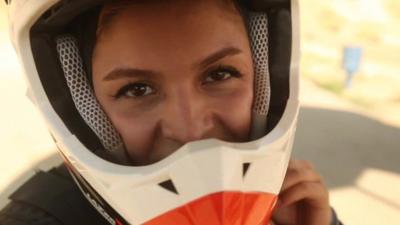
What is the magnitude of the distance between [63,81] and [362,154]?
217 cm

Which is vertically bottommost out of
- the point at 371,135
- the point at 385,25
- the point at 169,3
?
the point at 385,25

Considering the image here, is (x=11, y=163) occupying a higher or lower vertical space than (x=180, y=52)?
lower

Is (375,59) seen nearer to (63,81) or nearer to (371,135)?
(371,135)

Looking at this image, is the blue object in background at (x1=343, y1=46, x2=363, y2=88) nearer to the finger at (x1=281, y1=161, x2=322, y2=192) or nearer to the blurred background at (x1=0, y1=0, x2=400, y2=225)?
the blurred background at (x1=0, y1=0, x2=400, y2=225)

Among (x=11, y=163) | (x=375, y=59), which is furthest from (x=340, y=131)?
(x=375, y=59)

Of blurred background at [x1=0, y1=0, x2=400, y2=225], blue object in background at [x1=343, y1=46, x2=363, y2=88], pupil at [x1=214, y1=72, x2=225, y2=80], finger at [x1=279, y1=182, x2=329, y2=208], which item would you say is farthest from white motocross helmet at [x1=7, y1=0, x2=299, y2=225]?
blue object in background at [x1=343, y1=46, x2=363, y2=88]

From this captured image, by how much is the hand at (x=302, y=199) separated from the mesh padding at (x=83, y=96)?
399mm

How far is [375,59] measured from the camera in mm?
5918

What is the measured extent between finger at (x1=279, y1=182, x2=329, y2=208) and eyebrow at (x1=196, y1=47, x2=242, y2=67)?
37cm

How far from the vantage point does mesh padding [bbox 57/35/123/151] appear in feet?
3.26

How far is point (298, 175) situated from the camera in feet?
4.02

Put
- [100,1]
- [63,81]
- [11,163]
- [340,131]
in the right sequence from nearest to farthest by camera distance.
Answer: [100,1] → [63,81] → [11,163] → [340,131]

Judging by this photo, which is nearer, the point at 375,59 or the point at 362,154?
the point at 362,154

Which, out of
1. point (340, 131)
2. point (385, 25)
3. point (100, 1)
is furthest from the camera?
point (385, 25)
